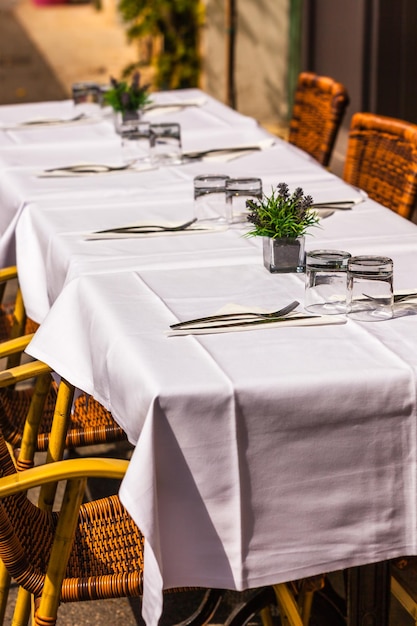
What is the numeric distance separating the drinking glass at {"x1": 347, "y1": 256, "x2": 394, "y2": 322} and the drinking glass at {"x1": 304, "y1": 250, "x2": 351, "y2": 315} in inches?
1.8

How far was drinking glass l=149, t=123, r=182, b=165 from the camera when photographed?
3.82m

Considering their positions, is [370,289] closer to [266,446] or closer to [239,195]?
[266,446]

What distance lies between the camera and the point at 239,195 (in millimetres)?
3047

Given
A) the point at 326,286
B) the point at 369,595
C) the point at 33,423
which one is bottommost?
the point at 369,595

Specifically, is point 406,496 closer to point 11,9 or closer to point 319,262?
point 319,262

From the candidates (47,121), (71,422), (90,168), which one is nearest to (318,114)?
(47,121)

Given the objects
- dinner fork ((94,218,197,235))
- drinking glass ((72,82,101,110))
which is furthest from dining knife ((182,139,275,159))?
drinking glass ((72,82,101,110))

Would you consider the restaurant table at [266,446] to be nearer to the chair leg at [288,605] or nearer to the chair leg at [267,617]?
the chair leg at [288,605]

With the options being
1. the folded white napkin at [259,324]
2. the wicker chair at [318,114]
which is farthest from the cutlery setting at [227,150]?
the folded white napkin at [259,324]

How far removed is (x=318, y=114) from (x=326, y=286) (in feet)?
8.74

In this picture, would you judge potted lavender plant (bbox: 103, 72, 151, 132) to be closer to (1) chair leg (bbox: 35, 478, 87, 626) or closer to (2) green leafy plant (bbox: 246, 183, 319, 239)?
(2) green leafy plant (bbox: 246, 183, 319, 239)

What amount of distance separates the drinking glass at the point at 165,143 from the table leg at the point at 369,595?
6.17ft

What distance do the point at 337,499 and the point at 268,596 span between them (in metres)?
0.60

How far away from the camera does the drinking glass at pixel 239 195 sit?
120 inches
